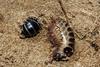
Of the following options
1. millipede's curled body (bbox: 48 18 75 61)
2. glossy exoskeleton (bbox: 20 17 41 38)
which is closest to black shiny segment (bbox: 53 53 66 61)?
millipede's curled body (bbox: 48 18 75 61)

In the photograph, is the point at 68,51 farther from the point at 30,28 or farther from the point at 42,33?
the point at 30,28

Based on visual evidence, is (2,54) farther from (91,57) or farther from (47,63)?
(91,57)

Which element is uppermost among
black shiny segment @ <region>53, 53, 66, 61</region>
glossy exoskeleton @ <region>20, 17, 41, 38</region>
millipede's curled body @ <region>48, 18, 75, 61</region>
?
glossy exoskeleton @ <region>20, 17, 41, 38</region>

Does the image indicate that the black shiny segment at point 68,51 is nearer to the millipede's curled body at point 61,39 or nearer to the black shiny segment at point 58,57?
the millipede's curled body at point 61,39

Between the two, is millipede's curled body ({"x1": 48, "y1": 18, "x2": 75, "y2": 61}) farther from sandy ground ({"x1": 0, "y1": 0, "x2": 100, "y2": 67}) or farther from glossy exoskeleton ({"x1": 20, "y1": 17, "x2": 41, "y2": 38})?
glossy exoskeleton ({"x1": 20, "y1": 17, "x2": 41, "y2": 38})

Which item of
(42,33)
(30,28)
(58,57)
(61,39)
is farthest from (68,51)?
(30,28)

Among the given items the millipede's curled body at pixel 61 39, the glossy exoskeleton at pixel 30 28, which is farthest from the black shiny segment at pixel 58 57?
the glossy exoskeleton at pixel 30 28
